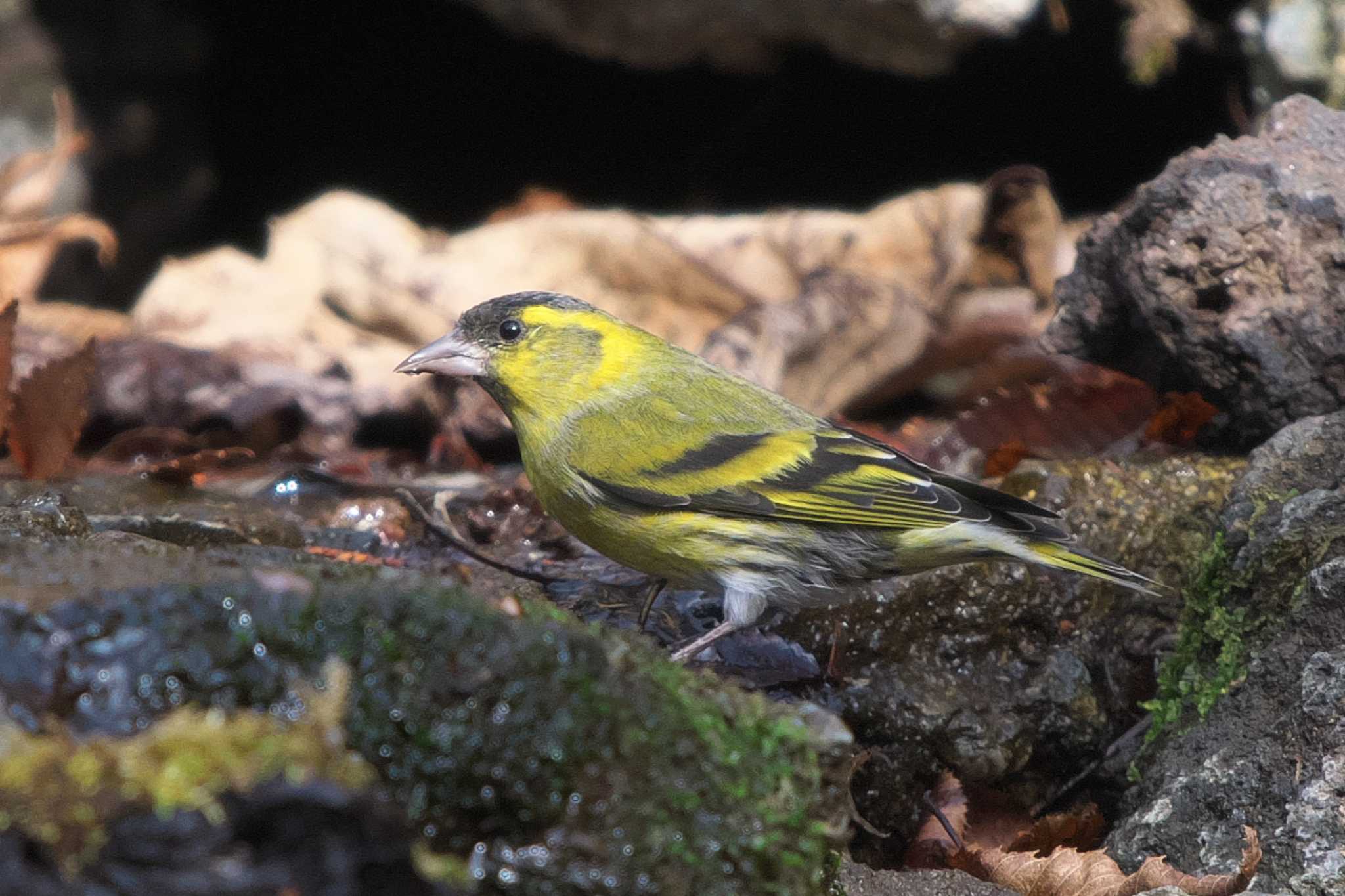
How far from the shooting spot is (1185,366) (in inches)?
172

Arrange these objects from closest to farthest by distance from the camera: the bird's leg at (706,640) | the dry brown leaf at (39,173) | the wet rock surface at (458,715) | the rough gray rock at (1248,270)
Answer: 1. the wet rock surface at (458,715)
2. the bird's leg at (706,640)
3. the rough gray rock at (1248,270)
4. the dry brown leaf at (39,173)

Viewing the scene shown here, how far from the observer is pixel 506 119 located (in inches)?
367

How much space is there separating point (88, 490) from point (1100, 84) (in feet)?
20.0

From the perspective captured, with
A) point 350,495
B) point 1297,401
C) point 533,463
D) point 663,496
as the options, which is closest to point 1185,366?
point 1297,401

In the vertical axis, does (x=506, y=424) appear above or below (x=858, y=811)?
below

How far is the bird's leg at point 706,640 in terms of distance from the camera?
353cm

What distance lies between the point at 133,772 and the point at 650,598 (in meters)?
2.25

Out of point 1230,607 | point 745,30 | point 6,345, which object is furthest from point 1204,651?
point 745,30

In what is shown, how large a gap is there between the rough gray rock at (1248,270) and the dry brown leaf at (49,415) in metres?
3.44

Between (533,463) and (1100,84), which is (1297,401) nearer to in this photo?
(533,463)

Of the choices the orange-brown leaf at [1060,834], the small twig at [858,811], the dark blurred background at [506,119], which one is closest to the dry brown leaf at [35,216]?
the dark blurred background at [506,119]

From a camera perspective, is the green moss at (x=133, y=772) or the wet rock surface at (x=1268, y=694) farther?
the wet rock surface at (x=1268, y=694)

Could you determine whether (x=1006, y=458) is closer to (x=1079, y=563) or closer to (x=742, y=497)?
(x=1079, y=563)

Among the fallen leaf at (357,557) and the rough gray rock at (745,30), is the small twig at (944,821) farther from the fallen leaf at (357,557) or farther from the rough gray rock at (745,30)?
the rough gray rock at (745,30)
